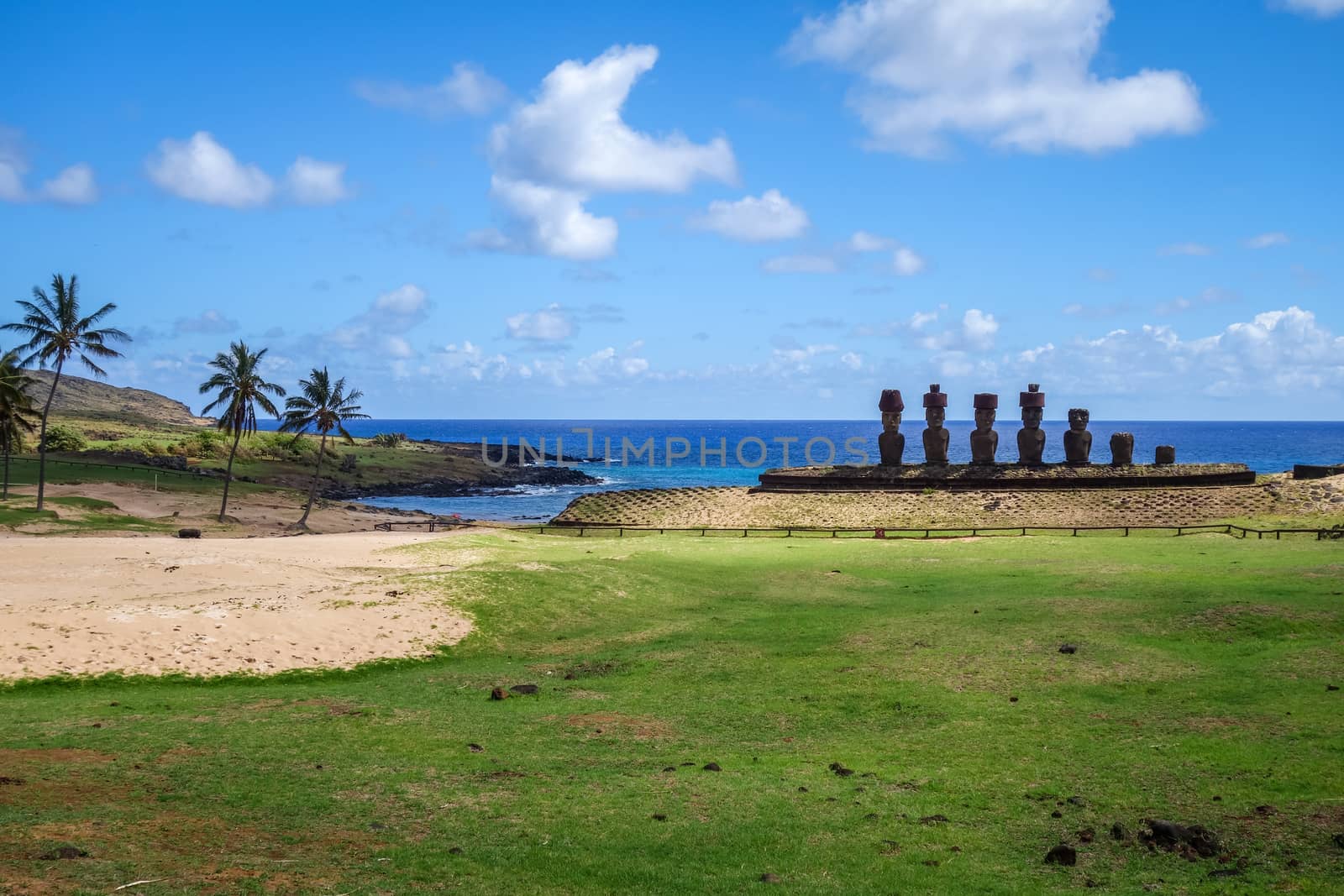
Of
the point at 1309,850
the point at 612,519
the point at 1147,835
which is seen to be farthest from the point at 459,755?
the point at 612,519

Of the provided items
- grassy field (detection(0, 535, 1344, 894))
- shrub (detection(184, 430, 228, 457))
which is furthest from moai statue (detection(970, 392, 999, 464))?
shrub (detection(184, 430, 228, 457))

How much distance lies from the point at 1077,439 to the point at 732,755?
2238 inches

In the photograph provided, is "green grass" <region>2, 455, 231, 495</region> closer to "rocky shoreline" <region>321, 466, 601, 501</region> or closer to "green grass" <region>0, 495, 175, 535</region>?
"green grass" <region>0, 495, 175, 535</region>

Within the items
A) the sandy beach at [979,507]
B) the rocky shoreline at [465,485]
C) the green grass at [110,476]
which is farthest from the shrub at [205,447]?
the sandy beach at [979,507]

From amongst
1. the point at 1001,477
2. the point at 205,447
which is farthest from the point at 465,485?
the point at 1001,477

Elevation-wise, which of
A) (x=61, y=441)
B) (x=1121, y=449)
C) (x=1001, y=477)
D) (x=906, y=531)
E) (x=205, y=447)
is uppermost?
(x=1121, y=449)

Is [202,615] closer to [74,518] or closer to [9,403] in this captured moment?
[74,518]

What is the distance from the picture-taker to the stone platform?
198ft

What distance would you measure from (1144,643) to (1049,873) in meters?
13.7

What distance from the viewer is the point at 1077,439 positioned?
6744 centimetres

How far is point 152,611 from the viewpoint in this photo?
26.0 m

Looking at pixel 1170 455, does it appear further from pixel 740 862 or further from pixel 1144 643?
pixel 740 862

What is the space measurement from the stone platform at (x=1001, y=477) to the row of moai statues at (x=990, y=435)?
1163 millimetres

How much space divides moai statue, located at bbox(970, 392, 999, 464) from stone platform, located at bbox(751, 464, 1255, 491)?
44.4 inches
